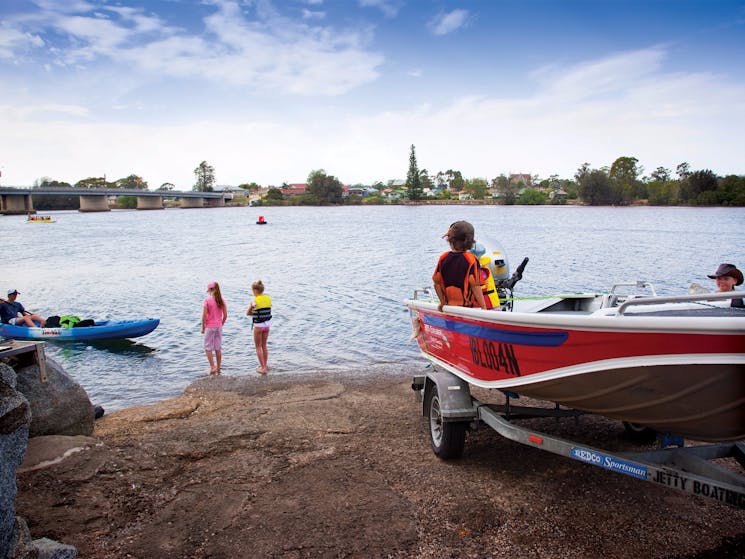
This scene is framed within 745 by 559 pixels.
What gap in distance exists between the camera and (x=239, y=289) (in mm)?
25500

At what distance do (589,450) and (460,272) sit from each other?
82.6 inches

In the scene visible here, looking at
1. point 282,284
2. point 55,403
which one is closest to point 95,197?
point 282,284

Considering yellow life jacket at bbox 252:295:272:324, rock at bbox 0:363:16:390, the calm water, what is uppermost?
rock at bbox 0:363:16:390

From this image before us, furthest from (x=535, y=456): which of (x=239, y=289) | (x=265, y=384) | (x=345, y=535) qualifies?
(x=239, y=289)

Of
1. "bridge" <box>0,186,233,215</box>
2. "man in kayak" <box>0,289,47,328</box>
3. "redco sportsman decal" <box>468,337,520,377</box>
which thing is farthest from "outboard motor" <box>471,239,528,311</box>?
"bridge" <box>0,186,233,215</box>

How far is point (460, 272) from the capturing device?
551cm

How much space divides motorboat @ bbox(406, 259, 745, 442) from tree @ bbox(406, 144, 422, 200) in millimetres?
175217

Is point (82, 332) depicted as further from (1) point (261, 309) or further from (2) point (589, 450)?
(2) point (589, 450)

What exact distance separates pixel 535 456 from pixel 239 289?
21260 mm

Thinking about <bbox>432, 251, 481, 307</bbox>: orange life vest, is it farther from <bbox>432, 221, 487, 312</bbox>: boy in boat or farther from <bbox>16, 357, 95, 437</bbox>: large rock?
<bbox>16, 357, 95, 437</bbox>: large rock

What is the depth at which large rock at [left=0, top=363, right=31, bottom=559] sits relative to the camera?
331cm

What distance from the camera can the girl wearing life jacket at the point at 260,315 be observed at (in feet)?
35.7

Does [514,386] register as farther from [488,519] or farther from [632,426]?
[632,426]

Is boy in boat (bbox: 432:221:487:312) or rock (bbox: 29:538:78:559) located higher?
boy in boat (bbox: 432:221:487:312)
